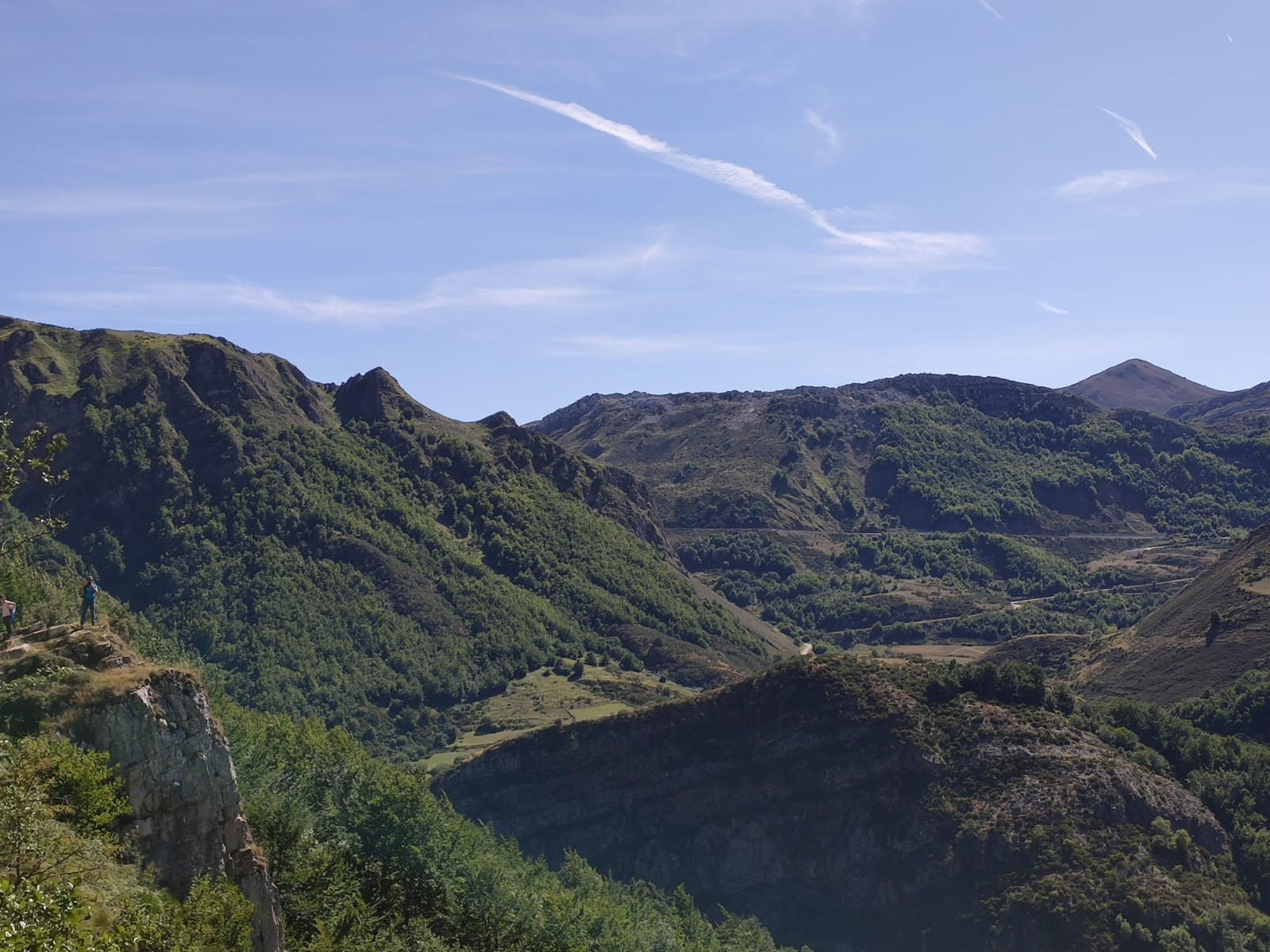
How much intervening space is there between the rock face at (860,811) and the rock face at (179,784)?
234 feet

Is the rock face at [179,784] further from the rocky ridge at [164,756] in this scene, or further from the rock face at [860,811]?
the rock face at [860,811]

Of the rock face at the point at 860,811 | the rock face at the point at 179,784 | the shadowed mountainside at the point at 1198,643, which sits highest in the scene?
the rock face at the point at 179,784

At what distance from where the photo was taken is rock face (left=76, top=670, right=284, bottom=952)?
116 feet

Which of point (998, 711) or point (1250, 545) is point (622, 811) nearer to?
point (998, 711)

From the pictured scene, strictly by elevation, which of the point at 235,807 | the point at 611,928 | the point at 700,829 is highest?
the point at 235,807

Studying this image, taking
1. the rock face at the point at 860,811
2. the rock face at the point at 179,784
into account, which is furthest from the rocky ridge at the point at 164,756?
the rock face at the point at 860,811

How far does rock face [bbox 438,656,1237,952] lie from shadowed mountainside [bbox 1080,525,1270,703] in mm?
42387

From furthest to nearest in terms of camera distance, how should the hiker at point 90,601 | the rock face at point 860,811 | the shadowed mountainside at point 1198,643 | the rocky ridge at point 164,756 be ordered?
the shadowed mountainside at point 1198,643 < the rock face at point 860,811 < the hiker at point 90,601 < the rocky ridge at point 164,756

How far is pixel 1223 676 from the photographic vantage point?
138 meters

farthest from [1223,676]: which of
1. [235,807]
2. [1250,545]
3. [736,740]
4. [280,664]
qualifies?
[280,664]

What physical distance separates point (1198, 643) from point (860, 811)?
67.9m

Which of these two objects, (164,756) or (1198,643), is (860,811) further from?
(164,756)

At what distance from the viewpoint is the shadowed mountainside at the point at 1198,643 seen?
463 ft

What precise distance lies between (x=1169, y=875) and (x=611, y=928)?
52.0 meters
